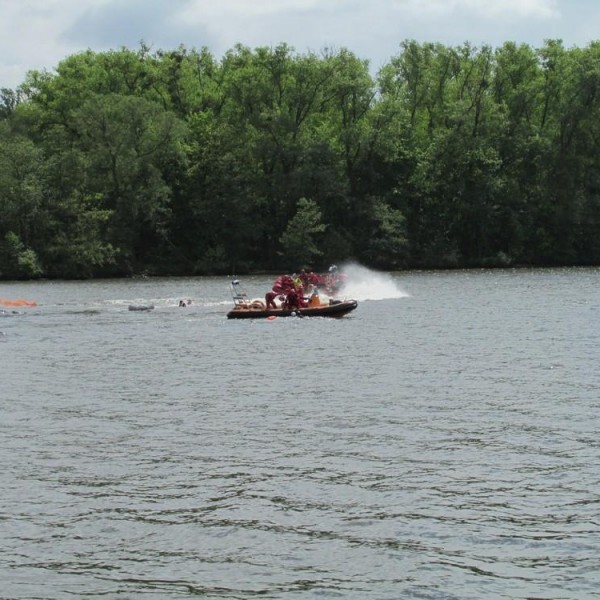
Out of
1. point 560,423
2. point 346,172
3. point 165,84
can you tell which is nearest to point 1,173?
point 165,84

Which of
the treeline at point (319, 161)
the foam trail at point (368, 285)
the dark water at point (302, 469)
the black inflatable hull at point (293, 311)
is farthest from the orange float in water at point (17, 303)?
the treeline at point (319, 161)

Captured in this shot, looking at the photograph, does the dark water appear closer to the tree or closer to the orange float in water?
the orange float in water

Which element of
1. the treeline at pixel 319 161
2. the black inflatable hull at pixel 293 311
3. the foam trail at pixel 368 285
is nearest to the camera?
the black inflatable hull at pixel 293 311

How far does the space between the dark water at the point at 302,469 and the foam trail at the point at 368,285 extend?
26.9 m

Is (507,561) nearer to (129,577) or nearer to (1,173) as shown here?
(129,577)

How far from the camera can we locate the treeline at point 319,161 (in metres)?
93.7

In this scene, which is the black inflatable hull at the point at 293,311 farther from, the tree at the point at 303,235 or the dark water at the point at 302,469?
the tree at the point at 303,235

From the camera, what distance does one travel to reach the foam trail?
214 feet

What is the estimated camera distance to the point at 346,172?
10156cm

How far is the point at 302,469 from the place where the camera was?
59.2 ft

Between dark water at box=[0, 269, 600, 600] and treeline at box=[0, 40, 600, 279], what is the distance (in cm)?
5682

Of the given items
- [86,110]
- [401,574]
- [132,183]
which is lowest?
[401,574]

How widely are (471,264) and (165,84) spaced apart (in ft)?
117

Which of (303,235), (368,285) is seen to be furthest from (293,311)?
(303,235)
